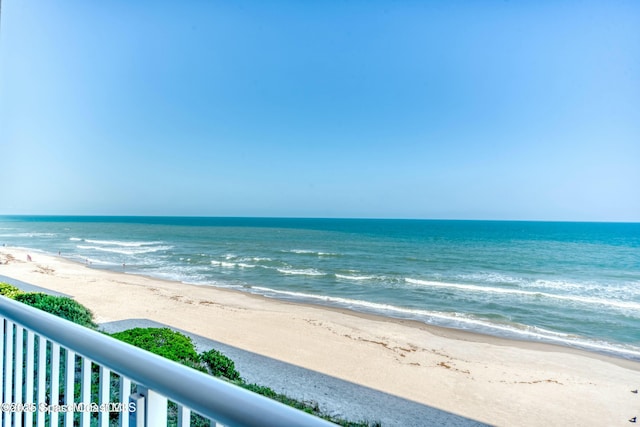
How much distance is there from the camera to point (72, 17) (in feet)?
12.8

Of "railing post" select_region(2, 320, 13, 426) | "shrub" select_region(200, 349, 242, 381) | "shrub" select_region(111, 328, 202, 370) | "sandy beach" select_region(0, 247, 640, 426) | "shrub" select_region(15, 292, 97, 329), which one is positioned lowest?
"sandy beach" select_region(0, 247, 640, 426)

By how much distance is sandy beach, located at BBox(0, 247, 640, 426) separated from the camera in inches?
211

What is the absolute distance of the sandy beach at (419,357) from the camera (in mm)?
5348

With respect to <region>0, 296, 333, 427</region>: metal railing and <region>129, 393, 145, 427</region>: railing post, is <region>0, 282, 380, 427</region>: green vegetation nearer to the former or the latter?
<region>0, 296, 333, 427</region>: metal railing

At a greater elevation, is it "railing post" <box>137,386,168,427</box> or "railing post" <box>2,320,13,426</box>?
"railing post" <box>137,386,168,427</box>

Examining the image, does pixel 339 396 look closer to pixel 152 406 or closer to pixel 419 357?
pixel 419 357

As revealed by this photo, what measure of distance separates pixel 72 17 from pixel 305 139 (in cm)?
2042

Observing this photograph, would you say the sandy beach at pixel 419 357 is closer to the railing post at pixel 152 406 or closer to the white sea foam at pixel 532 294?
the railing post at pixel 152 406

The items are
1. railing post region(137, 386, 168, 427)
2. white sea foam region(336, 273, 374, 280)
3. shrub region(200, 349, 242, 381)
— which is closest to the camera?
railing post region(137, 386, 168, 427)

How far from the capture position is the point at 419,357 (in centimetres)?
699

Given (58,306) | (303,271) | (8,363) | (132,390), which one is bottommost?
(303,271)

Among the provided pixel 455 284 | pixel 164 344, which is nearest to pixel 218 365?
pixel 164 344

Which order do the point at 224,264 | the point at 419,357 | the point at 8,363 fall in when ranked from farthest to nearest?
the point at 224,264
the point at 419,357
the point at 8,363

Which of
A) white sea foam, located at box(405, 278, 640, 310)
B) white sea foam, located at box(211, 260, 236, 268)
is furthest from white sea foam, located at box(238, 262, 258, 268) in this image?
white sea foam, located at box(405, 278, 640, 310)
